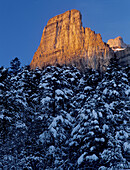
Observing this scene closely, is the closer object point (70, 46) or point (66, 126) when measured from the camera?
point (66, 126)

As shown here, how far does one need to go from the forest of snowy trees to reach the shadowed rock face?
87368mm

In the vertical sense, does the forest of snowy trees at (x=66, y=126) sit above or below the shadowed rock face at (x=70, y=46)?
below

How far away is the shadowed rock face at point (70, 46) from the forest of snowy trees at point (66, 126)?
8737cm

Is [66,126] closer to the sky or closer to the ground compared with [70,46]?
closer to the ground

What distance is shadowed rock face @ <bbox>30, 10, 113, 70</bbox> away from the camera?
387ft

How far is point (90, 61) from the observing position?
11625 centimetres

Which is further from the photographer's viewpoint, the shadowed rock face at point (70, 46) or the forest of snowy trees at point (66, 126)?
the shadowed rock face at point (70, 46)

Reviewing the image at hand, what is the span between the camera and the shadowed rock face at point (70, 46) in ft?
387

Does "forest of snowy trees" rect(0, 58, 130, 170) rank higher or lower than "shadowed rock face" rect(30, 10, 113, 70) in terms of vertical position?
lower

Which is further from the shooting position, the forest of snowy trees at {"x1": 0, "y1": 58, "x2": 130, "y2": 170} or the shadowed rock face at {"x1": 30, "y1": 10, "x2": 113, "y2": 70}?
the shadowed rock face at {"x1": 30, "y1": 10, "x2": 113, "y2": 70}

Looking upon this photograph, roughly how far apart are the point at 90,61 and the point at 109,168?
104282 millimetres

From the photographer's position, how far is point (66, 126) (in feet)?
60.9

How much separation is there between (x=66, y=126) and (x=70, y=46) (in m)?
117

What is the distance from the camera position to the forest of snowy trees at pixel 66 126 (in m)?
15.5
